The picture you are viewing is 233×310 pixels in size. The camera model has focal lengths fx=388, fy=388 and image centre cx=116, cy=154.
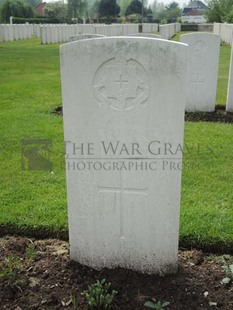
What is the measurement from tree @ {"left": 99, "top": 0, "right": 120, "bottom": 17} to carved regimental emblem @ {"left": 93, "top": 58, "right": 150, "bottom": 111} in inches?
2709

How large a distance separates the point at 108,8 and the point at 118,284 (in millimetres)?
70093

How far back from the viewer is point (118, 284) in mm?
2559

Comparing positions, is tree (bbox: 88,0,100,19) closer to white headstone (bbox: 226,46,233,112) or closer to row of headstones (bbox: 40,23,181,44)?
row of headstones (bbox: 40,23,181,44)

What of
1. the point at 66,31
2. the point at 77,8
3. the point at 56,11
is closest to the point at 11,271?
the point at 66,31

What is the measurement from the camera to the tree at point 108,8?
67.2m

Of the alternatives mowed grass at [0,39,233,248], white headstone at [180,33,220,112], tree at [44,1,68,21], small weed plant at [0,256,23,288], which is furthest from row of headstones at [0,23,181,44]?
tree at [44,1,68,21]

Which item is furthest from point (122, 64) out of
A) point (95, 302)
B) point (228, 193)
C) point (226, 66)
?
point (226, 66)

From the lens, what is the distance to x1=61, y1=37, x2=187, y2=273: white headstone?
89.6 inches

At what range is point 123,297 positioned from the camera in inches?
96.7

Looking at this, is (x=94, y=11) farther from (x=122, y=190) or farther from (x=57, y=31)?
(x=122, y=190)

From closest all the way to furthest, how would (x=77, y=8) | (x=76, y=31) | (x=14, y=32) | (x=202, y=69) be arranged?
1. (x=202, y=69)
2. (x=14, y=32)
3. (x=76, y=31)
4. (x=77, y=8)

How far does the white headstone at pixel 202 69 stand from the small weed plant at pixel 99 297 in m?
5.48

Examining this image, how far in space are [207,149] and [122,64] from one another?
10.4 feet

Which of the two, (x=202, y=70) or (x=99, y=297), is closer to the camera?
(x=99, y=297)
